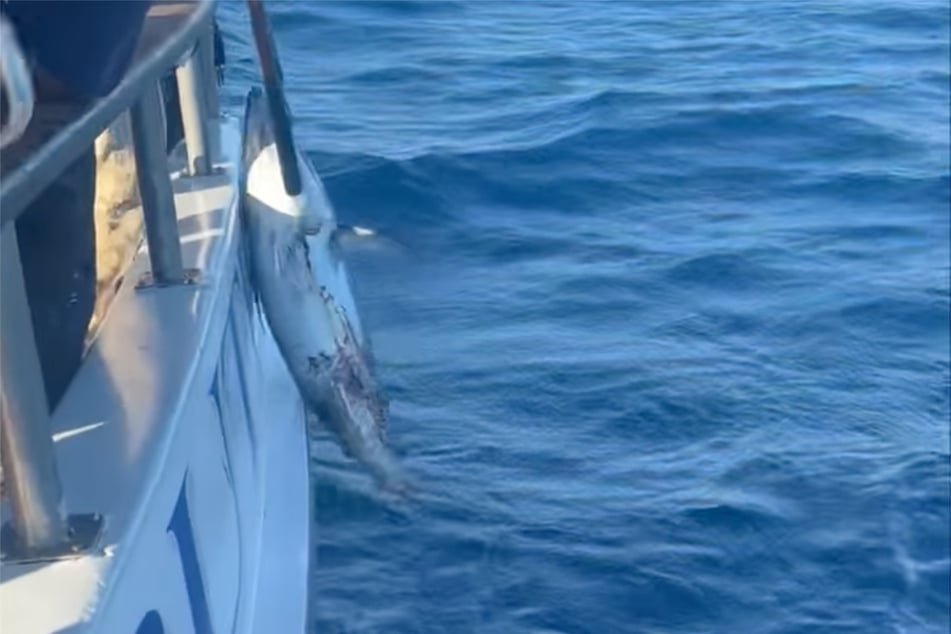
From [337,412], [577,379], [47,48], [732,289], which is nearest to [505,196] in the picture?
[732,289]

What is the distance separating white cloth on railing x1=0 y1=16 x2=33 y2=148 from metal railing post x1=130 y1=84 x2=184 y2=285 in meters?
0.65

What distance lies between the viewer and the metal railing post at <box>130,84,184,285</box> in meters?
2.43

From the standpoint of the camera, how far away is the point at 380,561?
14.6 feet

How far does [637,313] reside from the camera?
20.4ft

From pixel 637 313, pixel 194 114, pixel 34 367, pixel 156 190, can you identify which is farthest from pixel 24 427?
pixel 637 313

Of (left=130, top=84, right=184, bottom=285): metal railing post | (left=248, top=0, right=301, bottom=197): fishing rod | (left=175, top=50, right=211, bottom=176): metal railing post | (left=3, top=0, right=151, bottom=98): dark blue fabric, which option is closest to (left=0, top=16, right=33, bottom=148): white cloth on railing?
(left=3, top=0, right=151, bottom=98): dark blue fabric

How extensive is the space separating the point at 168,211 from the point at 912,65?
7848mm

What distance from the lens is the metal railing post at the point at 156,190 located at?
243 centimetres

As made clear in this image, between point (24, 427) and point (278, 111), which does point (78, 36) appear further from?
point (278, 111)

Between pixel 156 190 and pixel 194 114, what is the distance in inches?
32.1

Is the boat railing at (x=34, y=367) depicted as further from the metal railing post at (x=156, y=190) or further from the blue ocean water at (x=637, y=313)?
the blue ocean water at (x=637, y=313)

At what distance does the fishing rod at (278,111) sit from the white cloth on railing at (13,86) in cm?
214

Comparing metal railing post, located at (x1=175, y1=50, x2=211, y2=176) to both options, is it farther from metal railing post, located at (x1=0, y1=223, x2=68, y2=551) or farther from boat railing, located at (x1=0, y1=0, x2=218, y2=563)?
metal railing post, located at (x1=0, y1=223, x2=68, y2=551)

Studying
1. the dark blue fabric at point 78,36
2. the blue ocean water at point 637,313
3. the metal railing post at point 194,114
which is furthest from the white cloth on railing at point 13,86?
the blue ocean water at point 637,313
